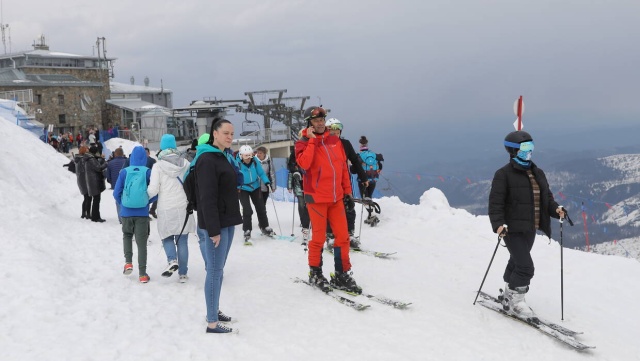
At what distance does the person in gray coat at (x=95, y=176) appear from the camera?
11556mm

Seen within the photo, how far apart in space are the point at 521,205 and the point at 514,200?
10cm

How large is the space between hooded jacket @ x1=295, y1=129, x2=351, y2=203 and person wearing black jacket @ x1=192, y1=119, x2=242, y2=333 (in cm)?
141

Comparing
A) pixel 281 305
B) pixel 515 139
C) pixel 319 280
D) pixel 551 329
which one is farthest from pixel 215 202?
pixel 551 329

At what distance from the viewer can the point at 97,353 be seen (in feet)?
15.3

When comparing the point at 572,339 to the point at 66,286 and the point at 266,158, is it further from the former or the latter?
the point at 266,158

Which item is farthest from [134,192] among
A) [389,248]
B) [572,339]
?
[572,339]

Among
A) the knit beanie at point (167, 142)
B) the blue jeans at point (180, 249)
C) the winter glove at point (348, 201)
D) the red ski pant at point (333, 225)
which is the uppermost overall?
the knit beanie at point (167, 142)

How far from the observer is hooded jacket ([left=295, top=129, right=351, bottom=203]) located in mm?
6355

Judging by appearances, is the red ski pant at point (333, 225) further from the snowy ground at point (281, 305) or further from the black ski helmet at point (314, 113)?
the black ski helmet at point (314, 113)

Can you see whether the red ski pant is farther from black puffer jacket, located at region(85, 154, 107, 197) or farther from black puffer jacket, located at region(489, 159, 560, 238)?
black puffer jacket, located at region(85, 154, 107, 197)

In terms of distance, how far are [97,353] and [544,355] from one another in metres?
4.49

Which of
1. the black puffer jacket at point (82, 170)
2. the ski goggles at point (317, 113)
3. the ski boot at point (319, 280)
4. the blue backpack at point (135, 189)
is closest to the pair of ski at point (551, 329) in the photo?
the ski boot at point (319, 280)

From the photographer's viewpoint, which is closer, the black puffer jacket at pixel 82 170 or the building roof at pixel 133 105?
the black puffer jacket at pixel 82 170

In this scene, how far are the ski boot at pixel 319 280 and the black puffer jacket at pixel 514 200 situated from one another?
7.72 ft
